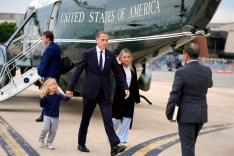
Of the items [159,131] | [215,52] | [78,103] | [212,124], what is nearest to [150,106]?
[78,103]

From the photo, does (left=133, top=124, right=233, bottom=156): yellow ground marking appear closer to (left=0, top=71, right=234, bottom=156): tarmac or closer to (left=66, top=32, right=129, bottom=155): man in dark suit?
(left=0, top=71, right=234, bottom=156): tarmac

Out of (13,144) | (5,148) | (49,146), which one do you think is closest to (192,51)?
(49,146)

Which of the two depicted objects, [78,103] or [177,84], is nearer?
[177,84]

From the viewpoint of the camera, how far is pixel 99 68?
858 centimetres

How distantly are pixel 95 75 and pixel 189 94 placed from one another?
→ 2345 millimetres

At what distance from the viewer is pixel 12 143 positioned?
919cm

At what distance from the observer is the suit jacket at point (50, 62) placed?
36.5ft

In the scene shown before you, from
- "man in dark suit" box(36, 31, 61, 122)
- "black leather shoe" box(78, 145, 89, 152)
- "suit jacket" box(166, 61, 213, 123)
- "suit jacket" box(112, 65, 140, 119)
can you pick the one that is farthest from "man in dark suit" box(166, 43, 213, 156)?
"man in dark suit" box(36, 31, 61, 122)

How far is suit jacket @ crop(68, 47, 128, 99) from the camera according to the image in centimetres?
852

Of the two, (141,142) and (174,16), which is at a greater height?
(174,16)

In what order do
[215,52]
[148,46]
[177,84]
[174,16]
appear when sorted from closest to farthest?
1. [177,84]
2. [174,16]
3. [148,46]
4. [215,52]

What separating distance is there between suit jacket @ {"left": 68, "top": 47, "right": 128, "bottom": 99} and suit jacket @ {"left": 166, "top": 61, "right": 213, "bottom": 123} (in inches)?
83.2

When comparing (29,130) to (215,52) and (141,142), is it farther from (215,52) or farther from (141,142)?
(215,52)

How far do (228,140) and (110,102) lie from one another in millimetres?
3474
